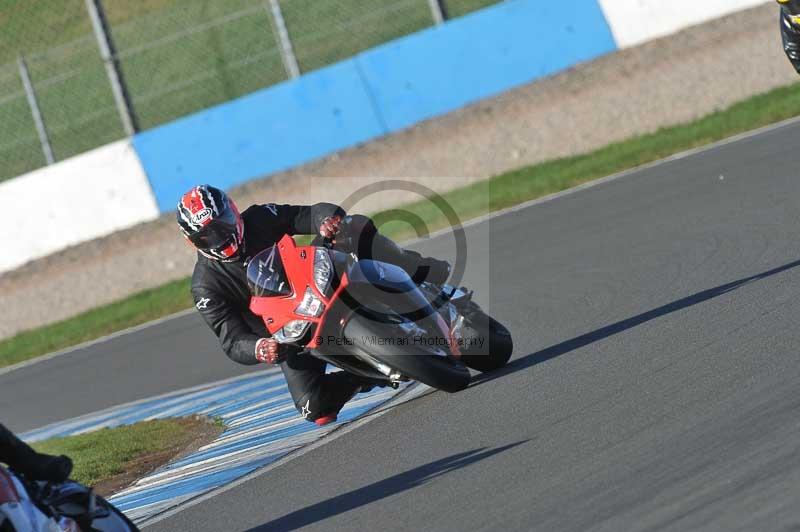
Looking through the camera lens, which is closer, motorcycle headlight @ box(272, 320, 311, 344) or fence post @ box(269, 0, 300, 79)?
motorcycle headlight @ box(272, 320, 311, 344)

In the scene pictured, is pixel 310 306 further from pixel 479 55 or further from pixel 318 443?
pixel 479 55

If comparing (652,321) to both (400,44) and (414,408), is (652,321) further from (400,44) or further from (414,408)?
(400,44)

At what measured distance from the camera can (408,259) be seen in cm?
769

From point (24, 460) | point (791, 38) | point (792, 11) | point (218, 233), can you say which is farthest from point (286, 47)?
point (24, 460)

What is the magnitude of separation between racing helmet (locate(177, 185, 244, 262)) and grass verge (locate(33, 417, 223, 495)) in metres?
1.79

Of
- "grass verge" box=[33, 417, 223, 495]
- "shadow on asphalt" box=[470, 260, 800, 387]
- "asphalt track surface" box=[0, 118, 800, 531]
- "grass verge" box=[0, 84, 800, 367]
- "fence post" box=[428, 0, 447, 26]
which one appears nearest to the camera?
"asphalt track surface" box=[0, 118, 800, 531]

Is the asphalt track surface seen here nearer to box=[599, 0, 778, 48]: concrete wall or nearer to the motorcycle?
the motorcycle

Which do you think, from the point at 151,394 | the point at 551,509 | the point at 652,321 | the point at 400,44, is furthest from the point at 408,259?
the point at 400,44

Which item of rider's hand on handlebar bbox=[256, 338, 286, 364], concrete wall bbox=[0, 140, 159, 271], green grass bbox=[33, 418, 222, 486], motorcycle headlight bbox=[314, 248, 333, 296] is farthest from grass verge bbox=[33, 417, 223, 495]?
concrete wall bbox=[0, 140, 159, 271]

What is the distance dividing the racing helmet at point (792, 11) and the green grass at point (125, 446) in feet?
17.9

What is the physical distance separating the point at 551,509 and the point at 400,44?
46.9 ft

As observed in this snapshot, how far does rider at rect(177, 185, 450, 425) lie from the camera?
7242mm

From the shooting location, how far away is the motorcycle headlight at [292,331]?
685 cm

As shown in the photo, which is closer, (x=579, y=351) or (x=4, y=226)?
(x=579, y=351)
